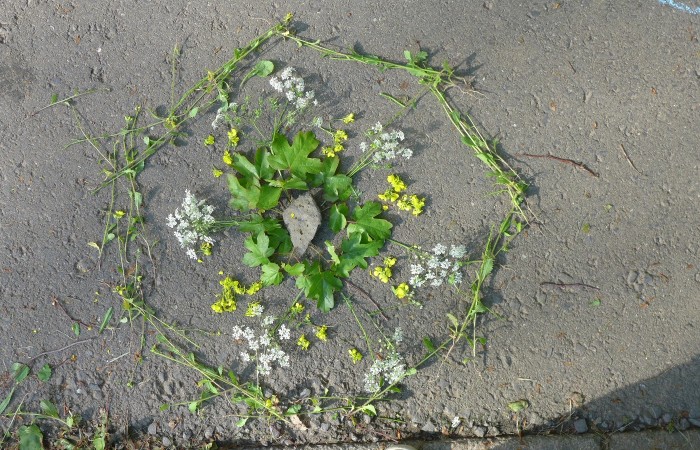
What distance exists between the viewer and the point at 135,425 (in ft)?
8.59

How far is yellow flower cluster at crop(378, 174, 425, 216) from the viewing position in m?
2.53

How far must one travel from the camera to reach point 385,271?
254 centimetres

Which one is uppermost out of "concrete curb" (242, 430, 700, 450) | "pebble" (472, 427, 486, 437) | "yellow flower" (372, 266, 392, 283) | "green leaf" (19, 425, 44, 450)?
"yellow flower" (372, 266, 392, 283)

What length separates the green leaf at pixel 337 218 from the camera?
8.25 feet

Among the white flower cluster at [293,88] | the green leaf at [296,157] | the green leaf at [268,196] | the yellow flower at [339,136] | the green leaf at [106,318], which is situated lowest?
the green leaf at [106,318]

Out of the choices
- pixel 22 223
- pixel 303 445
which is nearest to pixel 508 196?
pixel 303 445

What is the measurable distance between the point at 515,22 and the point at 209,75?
1.79m

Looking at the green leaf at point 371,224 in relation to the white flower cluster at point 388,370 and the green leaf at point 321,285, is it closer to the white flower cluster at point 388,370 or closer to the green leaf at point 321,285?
the green leaf at point 321,285

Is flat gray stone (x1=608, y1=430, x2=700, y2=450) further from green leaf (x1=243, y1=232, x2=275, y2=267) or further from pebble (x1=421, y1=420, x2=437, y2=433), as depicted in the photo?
green leaf (x1=243, y1=232, x2=275, y2=267)

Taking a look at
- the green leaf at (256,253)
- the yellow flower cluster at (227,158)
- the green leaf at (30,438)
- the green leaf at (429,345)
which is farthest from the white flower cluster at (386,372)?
the green leaf at (30,438)

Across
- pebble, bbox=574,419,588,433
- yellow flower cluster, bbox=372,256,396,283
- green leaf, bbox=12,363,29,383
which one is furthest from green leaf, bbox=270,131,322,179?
pebble, bbox=574,419,588,433

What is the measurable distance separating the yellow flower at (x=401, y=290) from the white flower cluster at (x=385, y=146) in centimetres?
72

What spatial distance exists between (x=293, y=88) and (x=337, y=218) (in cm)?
80

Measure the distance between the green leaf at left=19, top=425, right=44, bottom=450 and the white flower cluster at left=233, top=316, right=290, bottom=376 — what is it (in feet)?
4.16
